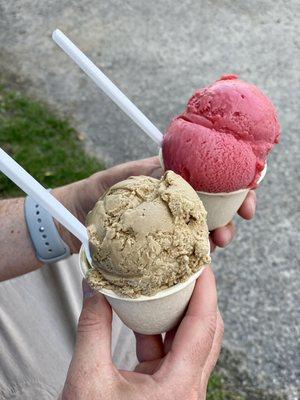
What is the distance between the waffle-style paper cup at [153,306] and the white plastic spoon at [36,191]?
0.36ft

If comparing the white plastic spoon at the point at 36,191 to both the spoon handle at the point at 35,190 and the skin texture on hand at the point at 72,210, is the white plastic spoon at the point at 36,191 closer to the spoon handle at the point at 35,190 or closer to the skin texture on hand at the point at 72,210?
the spoon handle at the point at 35,190

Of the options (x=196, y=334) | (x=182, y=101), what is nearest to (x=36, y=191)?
(x=196, y=334)

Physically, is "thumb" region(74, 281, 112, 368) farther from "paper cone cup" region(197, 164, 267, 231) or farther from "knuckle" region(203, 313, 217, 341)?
"paper cone cup" region(197, 164, 267, 231)

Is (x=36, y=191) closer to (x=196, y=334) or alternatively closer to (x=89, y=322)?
(x=89, y=322)

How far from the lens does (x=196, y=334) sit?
51.6 inches

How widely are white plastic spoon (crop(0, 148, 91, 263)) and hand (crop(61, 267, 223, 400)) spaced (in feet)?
0.53

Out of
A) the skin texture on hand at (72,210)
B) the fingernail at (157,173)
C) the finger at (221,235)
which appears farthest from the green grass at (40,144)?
the finger at (221,235)

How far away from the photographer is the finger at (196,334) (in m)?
1.26

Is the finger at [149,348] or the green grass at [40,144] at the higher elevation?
the finger at [149,348]

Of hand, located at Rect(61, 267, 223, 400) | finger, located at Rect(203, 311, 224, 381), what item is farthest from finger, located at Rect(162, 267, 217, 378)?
finger, located at Rect(203, 311, 224, 381)

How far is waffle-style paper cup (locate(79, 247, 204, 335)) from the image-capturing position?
127cm

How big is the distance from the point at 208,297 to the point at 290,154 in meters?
2.13

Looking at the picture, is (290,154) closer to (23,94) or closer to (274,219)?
(274,219)

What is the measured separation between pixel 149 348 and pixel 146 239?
408mm
